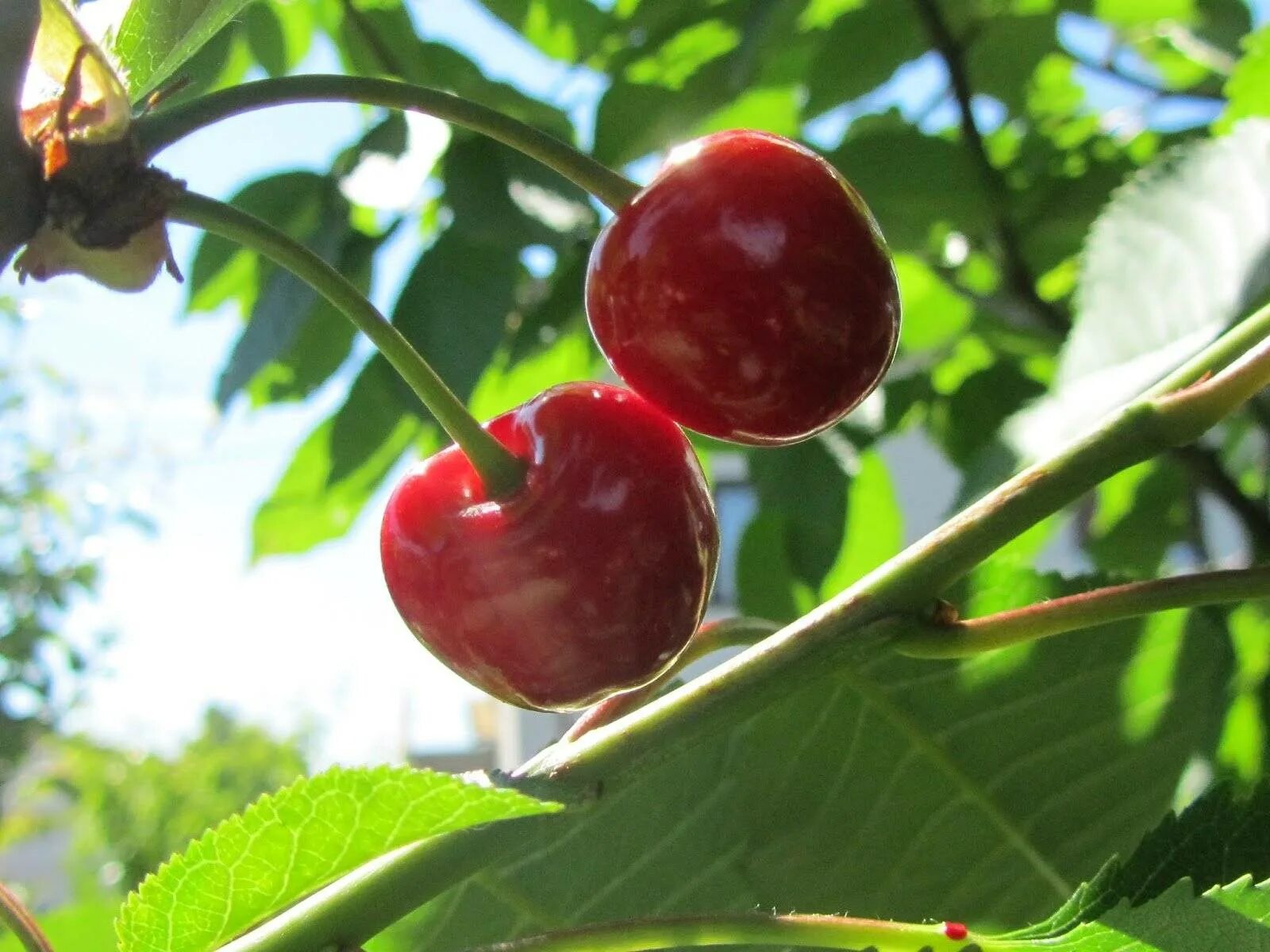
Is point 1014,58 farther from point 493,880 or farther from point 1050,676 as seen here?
point 493,880

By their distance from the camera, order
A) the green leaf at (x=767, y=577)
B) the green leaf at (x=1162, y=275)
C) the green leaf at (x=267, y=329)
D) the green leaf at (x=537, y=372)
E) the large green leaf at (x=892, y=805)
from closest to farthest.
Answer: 1. the large green leaf at (x=892, y=805)
2. the green leaf at (x=1162, y=275)
3. the green leaf at (x=267, y=329)
4. the green leaf at (x=767, y=577)
5. the green leaf at (x=537, y=372)

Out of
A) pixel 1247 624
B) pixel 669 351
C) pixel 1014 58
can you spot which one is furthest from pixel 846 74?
pixel 669 351

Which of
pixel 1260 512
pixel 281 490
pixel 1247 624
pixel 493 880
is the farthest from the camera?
pixel 281 490

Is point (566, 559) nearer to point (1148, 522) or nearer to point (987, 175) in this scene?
point (987, 175)

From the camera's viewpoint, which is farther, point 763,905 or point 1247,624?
point 1247,624

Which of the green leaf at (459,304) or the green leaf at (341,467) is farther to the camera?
the green leaf at (341,467)

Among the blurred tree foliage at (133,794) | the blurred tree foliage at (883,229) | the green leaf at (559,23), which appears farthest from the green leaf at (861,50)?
the blurred tree foliage at (133,794)

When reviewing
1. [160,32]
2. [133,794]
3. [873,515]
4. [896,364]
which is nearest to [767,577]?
[873,515]

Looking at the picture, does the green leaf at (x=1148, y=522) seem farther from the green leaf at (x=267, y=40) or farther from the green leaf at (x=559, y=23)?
the green leaf at (x=267, y=40)
